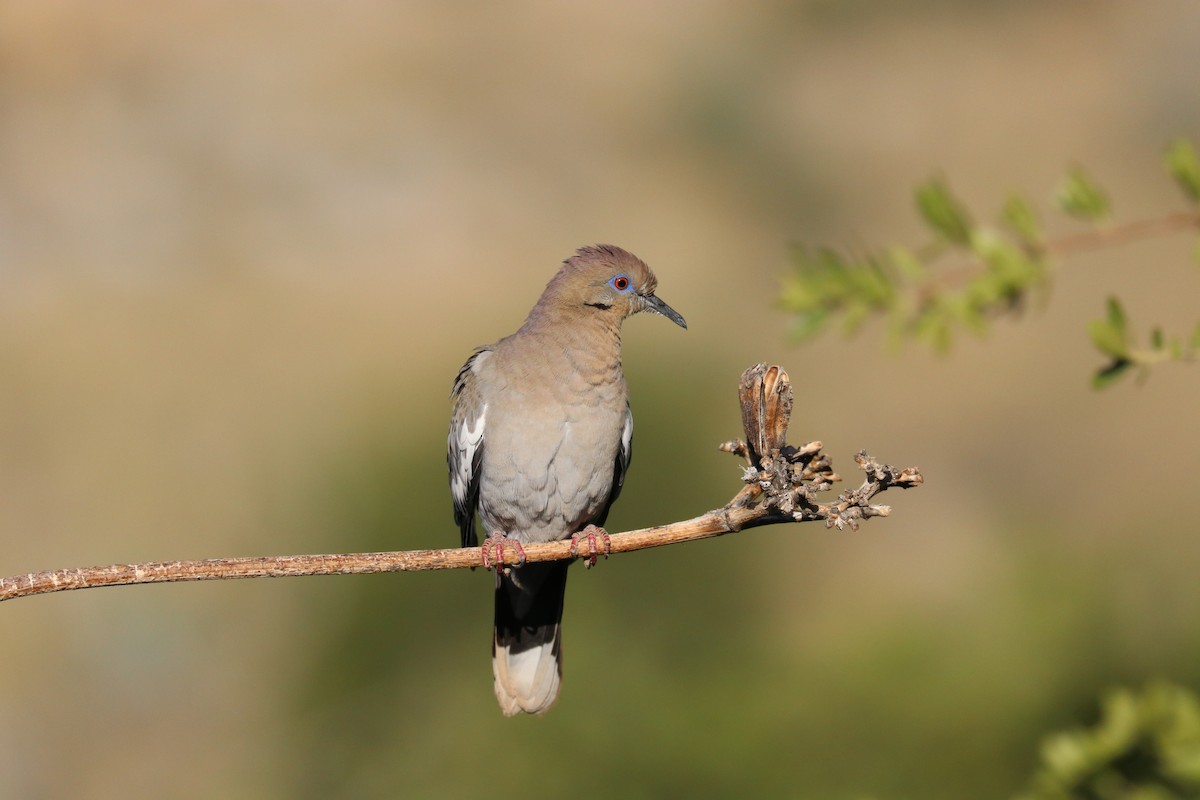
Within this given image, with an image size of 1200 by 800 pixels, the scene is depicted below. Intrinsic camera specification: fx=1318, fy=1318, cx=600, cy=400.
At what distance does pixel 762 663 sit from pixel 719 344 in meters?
13.1

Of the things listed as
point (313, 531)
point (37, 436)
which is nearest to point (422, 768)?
point (313, 531)

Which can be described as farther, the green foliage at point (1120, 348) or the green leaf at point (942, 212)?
the green leaf at point (942, 212)

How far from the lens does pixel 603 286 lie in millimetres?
4465

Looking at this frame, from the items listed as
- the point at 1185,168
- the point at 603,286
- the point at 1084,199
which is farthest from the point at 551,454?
the point at 1185,168

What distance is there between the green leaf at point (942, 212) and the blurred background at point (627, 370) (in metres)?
0.37

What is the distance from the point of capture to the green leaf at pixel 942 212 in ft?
6.63

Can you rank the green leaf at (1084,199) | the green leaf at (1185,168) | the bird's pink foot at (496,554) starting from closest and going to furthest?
1. the green leaf at (1185,168)
2. the green leaf at (1084,199)
3. the bird's pink foot at (496,554)

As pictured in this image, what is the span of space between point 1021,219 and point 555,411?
255cm

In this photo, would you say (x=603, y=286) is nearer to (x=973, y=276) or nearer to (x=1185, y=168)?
(x=973, y=276)

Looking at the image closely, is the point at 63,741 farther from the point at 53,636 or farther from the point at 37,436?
the point at 37,436

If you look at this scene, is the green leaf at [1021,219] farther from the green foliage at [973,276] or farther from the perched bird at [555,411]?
the perched bird at [555,411]

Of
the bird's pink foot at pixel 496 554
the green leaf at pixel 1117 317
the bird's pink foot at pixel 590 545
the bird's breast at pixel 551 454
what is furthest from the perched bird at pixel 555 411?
the green leaf at pixel 1117 317

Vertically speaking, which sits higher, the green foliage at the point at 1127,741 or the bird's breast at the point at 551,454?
the bird's breast at the point at 551,454

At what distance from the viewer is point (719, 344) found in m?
20.3
